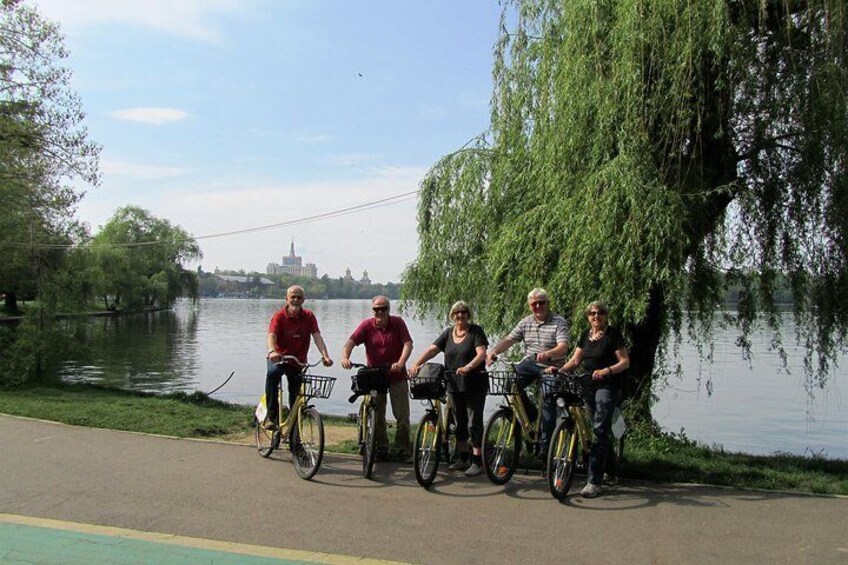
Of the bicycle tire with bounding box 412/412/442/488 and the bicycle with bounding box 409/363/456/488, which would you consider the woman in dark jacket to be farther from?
the bicycle tire with bounding box 412/412/442/488

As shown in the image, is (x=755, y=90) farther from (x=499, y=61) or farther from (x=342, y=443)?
(x=342, y=443)

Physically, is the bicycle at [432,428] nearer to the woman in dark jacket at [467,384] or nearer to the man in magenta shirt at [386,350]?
the woman in dark jacket at [467,384]

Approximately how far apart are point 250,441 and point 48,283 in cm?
1329

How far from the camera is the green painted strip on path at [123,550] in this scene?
4312 millimetres

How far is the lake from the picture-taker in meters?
14.2

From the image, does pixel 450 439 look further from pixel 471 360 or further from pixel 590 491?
pixel 590 491

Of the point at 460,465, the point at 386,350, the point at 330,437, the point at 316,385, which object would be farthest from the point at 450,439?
the point at 330,437

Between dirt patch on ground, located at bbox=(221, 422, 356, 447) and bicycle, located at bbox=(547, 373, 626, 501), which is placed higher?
bicycle, located at bbox=(547, 373, 626, 501)

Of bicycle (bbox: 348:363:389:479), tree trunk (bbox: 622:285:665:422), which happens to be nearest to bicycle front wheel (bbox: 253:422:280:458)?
bicycle (bbox: 348:363:389:479)

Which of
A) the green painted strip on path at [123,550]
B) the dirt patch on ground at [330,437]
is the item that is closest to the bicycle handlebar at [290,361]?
the dirt patch on ground at [330,437]

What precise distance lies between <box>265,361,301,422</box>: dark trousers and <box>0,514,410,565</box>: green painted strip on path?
244cm

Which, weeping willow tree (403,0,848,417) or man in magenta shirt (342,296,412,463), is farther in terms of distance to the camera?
weeping willow tree (403,0,848,417)

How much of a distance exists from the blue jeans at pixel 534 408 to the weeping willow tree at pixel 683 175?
1.64 metres

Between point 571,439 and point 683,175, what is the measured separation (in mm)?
4173
